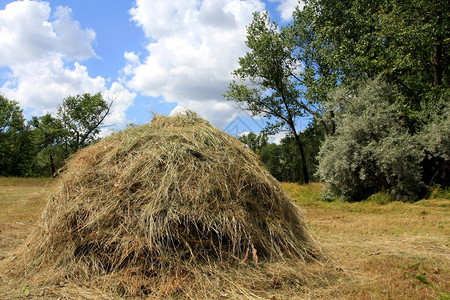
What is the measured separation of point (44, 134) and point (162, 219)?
5041 centimetres

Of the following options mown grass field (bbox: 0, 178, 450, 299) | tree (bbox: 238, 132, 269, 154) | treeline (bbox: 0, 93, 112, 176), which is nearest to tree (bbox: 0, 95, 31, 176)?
treeline (bbox: 0, 93, 112, 176)

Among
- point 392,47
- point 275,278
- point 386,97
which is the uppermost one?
point 392,47

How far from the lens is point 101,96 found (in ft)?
143

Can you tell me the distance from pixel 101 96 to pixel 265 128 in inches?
1164

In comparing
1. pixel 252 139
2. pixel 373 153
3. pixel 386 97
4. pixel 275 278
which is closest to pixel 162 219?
pixel 275 278

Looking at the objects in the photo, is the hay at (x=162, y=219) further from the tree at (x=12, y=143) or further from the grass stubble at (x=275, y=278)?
the tree at (x=12, y=143)

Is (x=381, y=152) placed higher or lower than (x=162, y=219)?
higher

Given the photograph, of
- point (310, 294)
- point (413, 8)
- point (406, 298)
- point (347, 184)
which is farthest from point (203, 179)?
point (413, 8)

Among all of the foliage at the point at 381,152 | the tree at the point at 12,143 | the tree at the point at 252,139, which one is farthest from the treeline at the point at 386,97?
the tree at the point at 12,143

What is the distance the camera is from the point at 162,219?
3.95m

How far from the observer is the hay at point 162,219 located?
3.82 metres

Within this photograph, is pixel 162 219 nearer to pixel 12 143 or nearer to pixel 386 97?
pixel 386 97

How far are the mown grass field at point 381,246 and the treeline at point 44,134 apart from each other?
33.1 m

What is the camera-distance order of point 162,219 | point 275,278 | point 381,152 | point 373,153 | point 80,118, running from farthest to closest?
point 80,118, point 373,153, point 381,152, point 162,219, point 275,278
